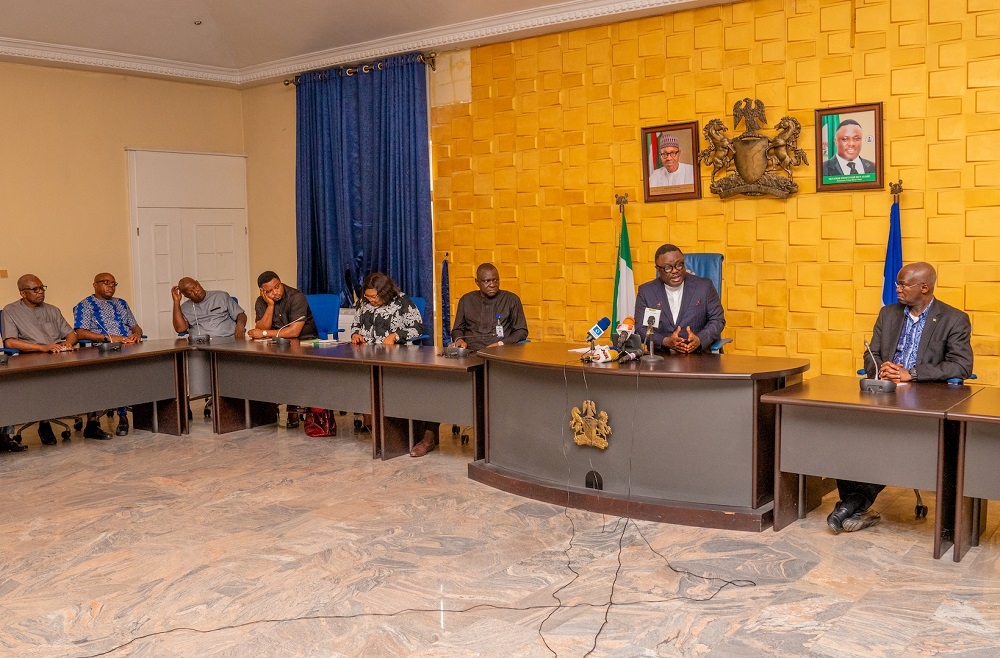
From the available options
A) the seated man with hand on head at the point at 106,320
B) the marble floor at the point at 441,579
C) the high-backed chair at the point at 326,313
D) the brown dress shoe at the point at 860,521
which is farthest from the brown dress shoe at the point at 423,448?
the brown dress shoe at the point at 860,521

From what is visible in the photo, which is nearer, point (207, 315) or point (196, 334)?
point (196, 334)

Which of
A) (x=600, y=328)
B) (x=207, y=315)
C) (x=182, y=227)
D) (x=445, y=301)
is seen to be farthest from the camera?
(x=182, y=227)

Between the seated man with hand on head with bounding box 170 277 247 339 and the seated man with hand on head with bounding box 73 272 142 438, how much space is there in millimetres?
357

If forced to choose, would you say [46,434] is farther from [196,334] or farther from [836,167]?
[836,167]

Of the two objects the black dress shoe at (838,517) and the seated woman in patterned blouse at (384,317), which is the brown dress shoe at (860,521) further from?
the seated woman in patterned blouse at (384,317)

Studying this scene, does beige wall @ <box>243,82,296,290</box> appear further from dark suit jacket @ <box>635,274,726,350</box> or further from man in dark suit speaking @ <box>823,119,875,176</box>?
man in dark suit speaking @ <box>823,119,875,176</box>

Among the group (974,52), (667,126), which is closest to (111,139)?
(667,126)

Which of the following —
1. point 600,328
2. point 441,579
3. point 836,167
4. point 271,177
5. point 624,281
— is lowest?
point 441,579

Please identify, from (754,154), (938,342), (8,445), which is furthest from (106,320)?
(938,342)

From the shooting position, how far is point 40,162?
8281 mm

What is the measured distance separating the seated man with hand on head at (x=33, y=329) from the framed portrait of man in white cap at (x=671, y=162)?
14.3ft

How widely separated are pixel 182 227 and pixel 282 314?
2.62 metres

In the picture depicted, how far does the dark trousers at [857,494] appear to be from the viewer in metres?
4.37

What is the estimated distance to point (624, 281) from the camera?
715 cm
